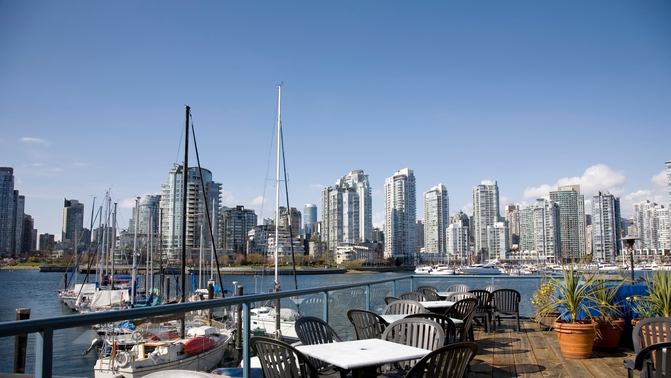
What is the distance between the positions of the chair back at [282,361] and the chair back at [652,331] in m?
2.78

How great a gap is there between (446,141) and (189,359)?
2380 cm

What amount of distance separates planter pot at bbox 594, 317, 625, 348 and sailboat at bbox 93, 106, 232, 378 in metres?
5.53

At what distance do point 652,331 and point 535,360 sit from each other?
2589 mm

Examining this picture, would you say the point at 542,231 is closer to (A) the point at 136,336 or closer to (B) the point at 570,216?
(B) the point at 570,216

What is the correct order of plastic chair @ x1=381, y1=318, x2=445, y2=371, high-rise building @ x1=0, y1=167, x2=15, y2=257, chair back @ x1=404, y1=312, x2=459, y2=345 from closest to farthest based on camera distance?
plastic chair @ x1=381, y1=318, x2=445, y2=371 < chair back @ x1=404, y1=312, x2=459, y2=345 < high-rise building @ x1=0, y1=167, x2=15, y2=257

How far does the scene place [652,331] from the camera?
423cm

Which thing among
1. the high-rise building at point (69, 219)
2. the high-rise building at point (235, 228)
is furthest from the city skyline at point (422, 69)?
the high-rise building at point (69, 219)

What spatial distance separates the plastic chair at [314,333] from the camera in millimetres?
4414

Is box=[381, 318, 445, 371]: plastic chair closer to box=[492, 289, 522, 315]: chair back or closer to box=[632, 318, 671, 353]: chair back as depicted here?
box=[632, 318, 671, 353]: chair back

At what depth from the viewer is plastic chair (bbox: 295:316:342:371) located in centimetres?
441

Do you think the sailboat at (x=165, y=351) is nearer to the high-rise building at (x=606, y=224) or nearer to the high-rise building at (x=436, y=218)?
the high-rise building at (x=606, y=224)

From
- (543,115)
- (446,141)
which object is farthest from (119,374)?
(446,141)

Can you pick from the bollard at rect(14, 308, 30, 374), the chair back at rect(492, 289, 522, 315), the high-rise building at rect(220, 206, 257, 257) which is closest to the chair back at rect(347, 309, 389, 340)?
the bollard at rect(14, 308, 30, 374)

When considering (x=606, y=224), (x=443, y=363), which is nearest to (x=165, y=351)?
(x=443, y=363)
